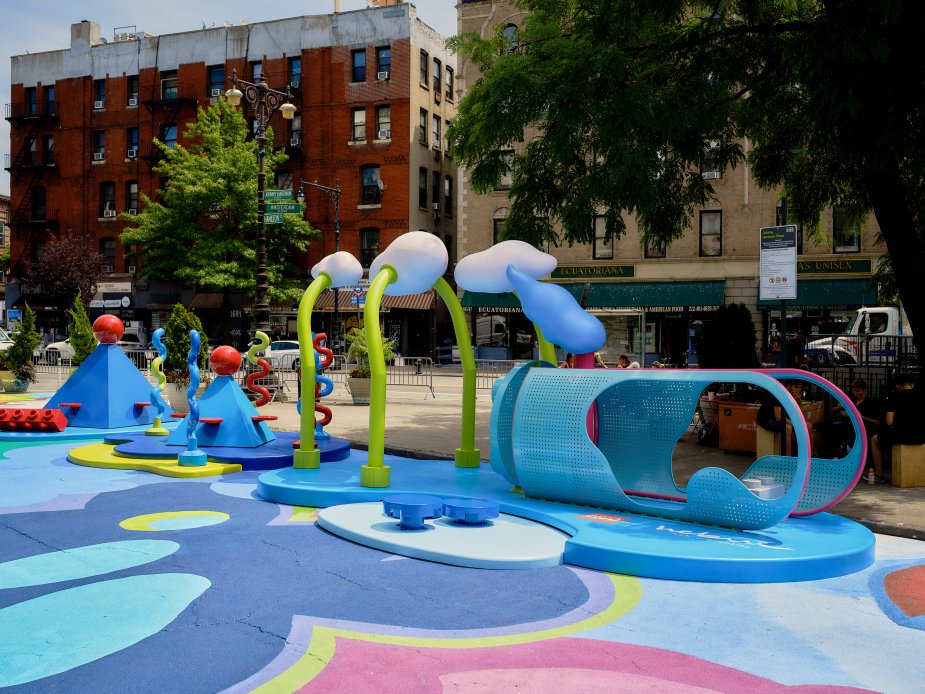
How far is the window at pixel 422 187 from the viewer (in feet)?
139

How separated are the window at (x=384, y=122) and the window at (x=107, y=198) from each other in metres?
17.4

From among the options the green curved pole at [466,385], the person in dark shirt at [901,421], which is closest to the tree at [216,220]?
the green curved pole at [466,385]

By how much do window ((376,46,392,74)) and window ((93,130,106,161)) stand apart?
59.7 feet

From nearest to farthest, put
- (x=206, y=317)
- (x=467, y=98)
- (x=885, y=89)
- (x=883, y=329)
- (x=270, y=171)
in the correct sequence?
(x=885, y=89), (x=467, y=98), (x=883, y=329), (x=270, y=171), (x=206, y=317)

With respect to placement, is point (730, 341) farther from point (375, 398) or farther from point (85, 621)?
point (85, 621)

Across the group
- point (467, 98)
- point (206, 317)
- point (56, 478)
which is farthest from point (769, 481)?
point (206, 317)

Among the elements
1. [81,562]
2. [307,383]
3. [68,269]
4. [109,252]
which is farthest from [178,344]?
[109,252]

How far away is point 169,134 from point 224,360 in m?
38.0

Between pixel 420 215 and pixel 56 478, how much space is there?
32.6m

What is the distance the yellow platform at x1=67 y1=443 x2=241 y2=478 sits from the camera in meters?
11.1

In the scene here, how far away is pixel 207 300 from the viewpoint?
44.0 m

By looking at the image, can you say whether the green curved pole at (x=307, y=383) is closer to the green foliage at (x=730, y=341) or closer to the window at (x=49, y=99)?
the green foliage at (x=730, y=341)

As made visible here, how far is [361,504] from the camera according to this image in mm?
8805

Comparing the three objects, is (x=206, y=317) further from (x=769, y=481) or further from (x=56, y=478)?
(x=769, y=481)
